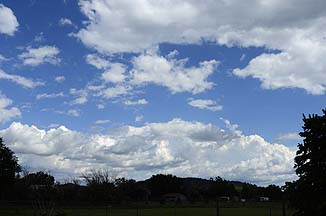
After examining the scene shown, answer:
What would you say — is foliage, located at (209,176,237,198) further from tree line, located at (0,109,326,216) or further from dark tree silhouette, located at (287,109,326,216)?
dark tree silhouette, located at (287,109,326,216)

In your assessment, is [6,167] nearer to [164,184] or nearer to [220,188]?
[164,184]

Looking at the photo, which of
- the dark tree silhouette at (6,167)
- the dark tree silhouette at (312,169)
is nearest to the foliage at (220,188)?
the dark tree silhouette at (6,167)

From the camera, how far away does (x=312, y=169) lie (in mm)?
14727

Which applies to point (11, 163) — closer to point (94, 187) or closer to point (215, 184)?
point (94, 187)

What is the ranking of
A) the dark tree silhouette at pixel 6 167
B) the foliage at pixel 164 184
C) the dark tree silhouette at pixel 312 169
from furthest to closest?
the foliage at pixel 164 184
the dark tree silhouette at pixel 6 167
the dark tree silhouette at pixel 312 169

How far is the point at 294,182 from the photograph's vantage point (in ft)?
49.6

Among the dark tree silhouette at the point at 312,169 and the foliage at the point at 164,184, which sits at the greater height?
the foliage at the point at 164,184

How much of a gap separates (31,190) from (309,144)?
8220 centimetres

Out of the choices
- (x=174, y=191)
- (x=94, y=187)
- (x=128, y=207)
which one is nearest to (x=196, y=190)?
(x=174, y=191)

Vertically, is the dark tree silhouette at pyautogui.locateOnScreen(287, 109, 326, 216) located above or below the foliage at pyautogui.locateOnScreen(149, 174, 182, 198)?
below

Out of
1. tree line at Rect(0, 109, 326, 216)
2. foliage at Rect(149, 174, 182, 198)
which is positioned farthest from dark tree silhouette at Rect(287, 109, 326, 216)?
foliage at Rect(149, 174, 182, 198)

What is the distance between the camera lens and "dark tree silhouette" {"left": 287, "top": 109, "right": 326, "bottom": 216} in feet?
47.6

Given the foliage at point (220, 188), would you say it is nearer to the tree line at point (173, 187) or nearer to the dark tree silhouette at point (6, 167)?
the tree line at point (173, 187)

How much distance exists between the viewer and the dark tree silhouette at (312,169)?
14508 mm
